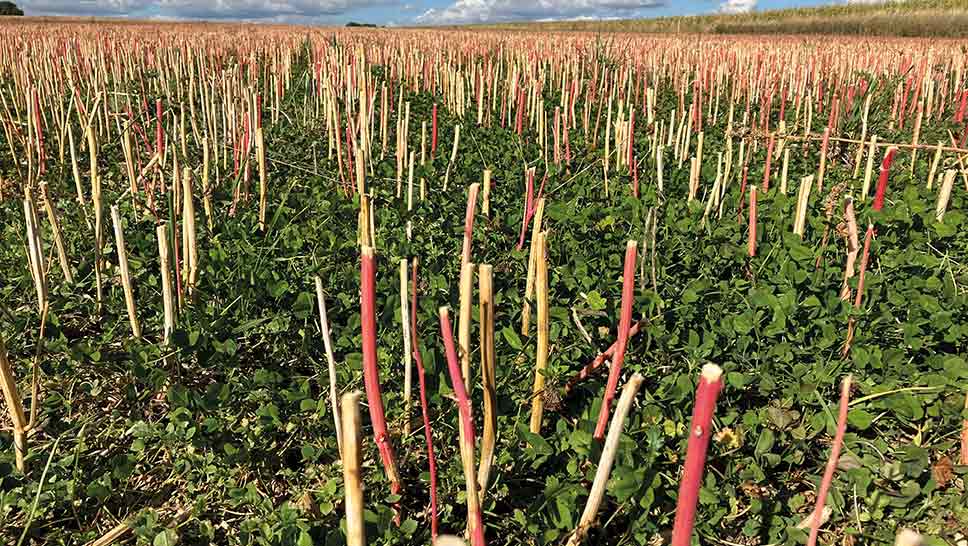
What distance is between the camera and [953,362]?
2.10 m

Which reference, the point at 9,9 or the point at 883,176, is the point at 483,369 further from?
the point at 9,9

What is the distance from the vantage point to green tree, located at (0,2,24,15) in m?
53.3

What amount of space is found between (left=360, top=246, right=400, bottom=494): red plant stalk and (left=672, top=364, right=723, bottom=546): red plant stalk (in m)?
0.71

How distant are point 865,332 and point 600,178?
2228 millimetres

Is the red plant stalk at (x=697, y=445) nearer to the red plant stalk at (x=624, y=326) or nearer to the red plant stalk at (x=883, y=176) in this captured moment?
the red plant stalk at (x=624, y=326)

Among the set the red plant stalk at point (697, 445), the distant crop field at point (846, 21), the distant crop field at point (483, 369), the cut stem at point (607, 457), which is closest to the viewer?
the red plant stalk at point (697, 445)

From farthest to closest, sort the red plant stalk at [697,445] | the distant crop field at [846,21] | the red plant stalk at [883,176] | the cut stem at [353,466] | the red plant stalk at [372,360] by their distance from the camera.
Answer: the distant crop field at [846,21]
the red plant stalk at [883,176]
the red plant stalk at [372,360]
the cut stem at [353,466]
the red plant stalk at [697,445]

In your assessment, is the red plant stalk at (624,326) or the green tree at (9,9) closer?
the red plant stalk at (624,326)

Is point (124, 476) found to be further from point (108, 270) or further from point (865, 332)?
point (865, 332)

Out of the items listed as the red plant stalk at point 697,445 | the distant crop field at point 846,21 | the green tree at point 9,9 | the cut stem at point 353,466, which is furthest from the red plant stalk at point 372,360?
the green tree at point 9,9

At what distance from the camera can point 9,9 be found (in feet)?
179

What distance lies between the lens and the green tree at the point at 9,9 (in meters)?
53.3

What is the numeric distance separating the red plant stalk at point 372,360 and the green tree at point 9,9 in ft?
226

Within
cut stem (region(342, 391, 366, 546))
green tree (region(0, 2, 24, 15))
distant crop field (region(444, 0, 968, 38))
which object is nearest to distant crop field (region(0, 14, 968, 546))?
cut stem (region(342, 391, 366, 546))
